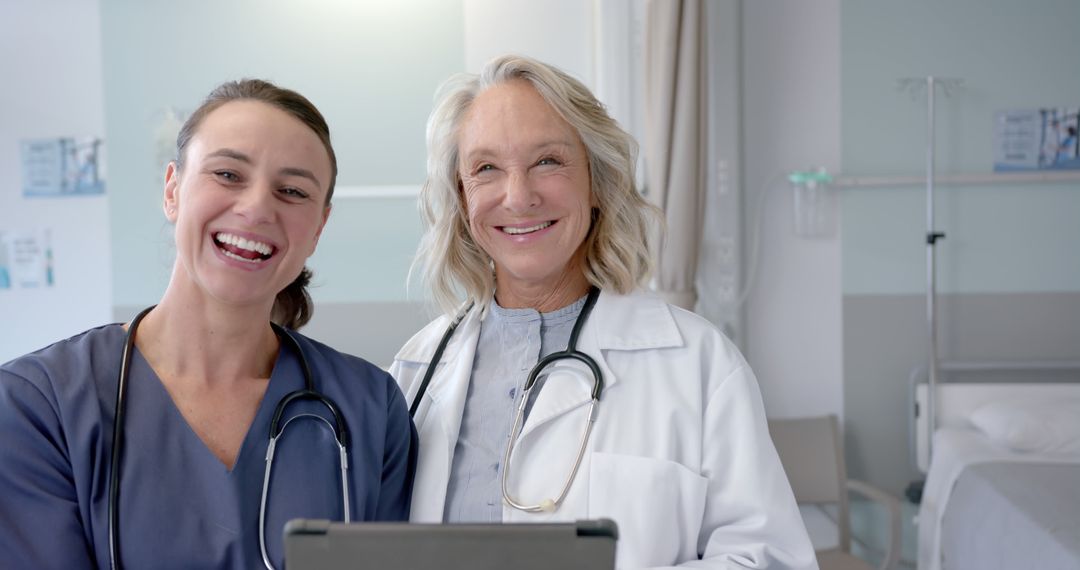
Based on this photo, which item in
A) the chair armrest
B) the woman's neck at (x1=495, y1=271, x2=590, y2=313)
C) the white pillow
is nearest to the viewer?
the woman's neck at (x1=495, y1=271, x2=590, y2=313)

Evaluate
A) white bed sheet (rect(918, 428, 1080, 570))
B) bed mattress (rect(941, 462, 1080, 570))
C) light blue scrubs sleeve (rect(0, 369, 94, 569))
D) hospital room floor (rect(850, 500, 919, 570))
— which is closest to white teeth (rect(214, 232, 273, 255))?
light blue scrubs sleeve (rect(0, 369, 94, 569))

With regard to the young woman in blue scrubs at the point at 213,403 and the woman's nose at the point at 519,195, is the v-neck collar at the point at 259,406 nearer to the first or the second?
the young woman in blue scrubs at the point at 213,403

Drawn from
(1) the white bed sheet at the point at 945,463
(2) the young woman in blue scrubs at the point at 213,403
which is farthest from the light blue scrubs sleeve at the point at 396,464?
(1) the white bed sheet at the point at 945,463

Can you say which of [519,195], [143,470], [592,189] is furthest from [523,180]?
[143,470]

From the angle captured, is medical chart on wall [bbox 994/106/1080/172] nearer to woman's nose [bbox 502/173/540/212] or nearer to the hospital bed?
the hospital bed

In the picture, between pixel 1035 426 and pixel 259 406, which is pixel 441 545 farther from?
pixel 1035 426

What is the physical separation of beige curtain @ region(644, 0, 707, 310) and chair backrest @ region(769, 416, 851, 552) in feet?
1.77

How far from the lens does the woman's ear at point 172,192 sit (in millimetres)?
1185

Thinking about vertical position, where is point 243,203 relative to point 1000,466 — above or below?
above

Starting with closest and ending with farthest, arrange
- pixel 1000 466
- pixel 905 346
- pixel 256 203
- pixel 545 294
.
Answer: pixel 256 203, pixel 545 294, pixel 1000 466, pixel 905 346

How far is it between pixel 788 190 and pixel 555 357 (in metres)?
1.93

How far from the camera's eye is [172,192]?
1196 mm

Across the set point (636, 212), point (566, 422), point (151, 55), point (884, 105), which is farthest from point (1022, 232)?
point (151, 55)

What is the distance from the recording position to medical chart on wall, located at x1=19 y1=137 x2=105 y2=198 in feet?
10.4
